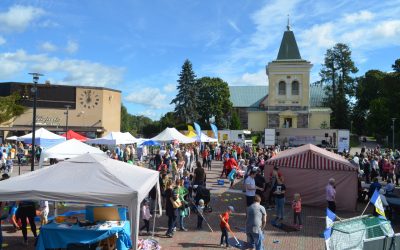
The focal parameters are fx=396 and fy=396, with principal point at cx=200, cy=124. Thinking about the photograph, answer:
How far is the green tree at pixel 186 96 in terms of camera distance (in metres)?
68.9

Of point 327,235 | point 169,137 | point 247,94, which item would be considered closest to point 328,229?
point 327,235

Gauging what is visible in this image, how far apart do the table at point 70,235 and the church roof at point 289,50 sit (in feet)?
199

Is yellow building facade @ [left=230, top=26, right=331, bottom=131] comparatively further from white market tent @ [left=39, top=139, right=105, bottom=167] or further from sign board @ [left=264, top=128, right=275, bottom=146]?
white market tent @ [left=39, top=139, right=105, bottom=167]

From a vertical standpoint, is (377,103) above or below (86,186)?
above

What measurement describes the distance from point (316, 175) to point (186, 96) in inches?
2127

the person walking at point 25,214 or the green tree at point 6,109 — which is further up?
the green tree at point 6,109

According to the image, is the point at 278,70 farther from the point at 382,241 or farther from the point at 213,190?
the point at 382,241

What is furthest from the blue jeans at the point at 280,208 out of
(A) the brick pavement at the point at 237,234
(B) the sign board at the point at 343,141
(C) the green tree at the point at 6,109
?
(C) the green tree at the point at 6,109

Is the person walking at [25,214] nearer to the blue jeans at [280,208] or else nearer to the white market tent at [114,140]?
the blue jeans at [280,208]

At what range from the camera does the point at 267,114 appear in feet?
213

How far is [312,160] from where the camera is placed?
51.9 feet

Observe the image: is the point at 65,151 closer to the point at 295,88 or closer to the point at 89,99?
the point at 89,99

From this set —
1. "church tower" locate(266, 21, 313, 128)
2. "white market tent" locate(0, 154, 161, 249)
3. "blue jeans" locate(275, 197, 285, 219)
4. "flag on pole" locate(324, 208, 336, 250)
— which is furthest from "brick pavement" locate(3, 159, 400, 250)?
"church tower" locate(266, 21, 313, 128)

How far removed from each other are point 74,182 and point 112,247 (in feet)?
5.41
